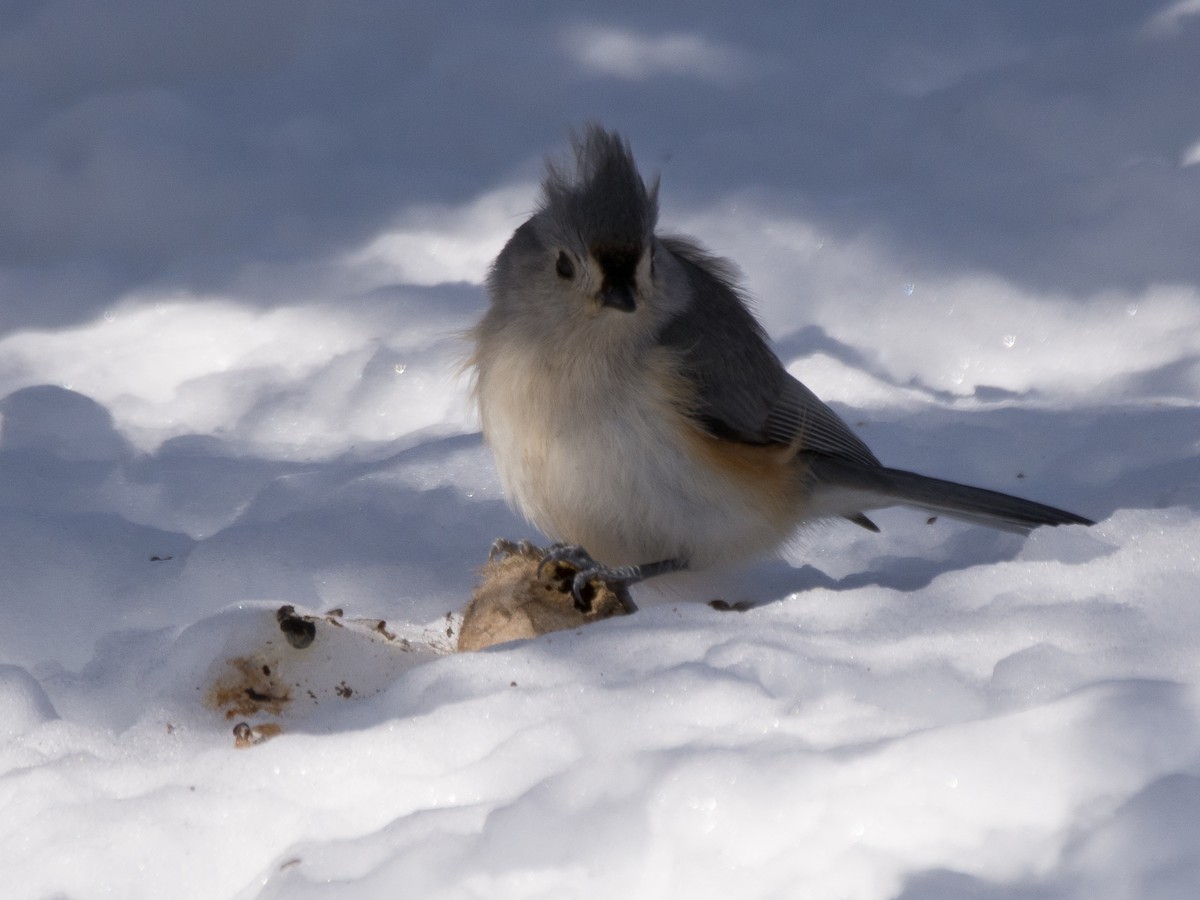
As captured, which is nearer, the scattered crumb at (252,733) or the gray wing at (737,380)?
the scattered crumb at (252,733)

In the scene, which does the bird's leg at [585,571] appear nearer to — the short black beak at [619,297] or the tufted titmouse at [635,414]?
the tufted titmouse at [635,414]

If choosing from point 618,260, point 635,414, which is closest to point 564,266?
point 618,260

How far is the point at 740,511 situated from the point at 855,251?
86.7 inches

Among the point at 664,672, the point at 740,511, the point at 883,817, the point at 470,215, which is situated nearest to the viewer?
the point at 883,817

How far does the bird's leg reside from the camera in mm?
3590

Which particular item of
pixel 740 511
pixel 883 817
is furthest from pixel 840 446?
pixel 883 817

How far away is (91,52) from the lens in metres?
6.89

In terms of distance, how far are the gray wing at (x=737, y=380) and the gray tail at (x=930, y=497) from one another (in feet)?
0.29

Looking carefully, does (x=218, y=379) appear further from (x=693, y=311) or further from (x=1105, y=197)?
(x=1105, y=197)

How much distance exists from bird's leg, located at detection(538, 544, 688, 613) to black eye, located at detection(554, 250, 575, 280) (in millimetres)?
748

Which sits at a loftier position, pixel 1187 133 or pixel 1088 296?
pixel 1187 133

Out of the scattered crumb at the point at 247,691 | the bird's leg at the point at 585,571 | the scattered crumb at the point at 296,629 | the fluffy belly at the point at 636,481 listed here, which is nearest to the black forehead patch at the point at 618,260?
the fluffy belly at the point at 636,481

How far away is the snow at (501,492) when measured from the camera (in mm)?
2352

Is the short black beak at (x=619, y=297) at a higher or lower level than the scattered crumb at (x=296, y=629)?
higher
